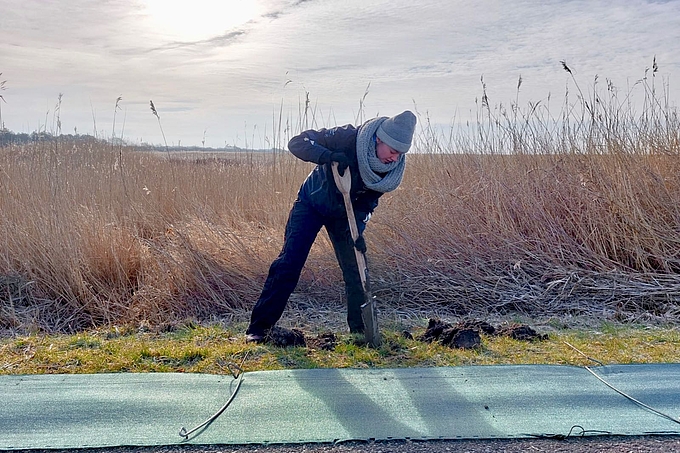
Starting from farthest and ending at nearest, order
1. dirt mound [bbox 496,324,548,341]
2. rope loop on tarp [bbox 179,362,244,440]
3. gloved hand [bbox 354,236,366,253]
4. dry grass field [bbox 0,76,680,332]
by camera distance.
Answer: dry grass field [bbox 0,76,680,332] → dirt mound [bbox 496,324,548,341] → gloved hand [bbox 354,236,366,253] → rope loop on tarp [bbox 179,362,244,440]

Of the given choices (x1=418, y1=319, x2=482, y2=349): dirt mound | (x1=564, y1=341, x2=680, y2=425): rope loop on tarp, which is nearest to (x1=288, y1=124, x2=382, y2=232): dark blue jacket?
(x1=418, y1=319, x2=482, y2=349): dirt mound

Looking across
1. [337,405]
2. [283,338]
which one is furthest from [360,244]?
[337,405]

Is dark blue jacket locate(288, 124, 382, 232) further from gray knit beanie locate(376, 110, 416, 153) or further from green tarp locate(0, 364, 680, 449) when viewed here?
green tarp locate(0, 364, 680, 449)

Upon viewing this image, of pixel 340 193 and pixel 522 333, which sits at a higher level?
pixel 340 193

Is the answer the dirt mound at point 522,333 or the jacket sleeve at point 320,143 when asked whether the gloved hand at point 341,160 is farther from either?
the dirt mound at point 522,333

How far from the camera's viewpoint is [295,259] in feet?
13.8

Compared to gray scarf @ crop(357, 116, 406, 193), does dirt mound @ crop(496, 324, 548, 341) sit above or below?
below

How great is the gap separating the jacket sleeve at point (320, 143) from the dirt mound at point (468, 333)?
151 cm

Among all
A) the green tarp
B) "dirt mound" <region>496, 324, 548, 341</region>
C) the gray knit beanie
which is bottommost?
the green tarp

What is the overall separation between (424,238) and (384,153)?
2274 mm

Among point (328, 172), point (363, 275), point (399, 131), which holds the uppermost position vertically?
point (399, 131)

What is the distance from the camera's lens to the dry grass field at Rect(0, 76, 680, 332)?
216 inches

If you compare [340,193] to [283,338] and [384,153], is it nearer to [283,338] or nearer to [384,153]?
[384,153]

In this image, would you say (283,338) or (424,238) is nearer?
→ (283,338)
